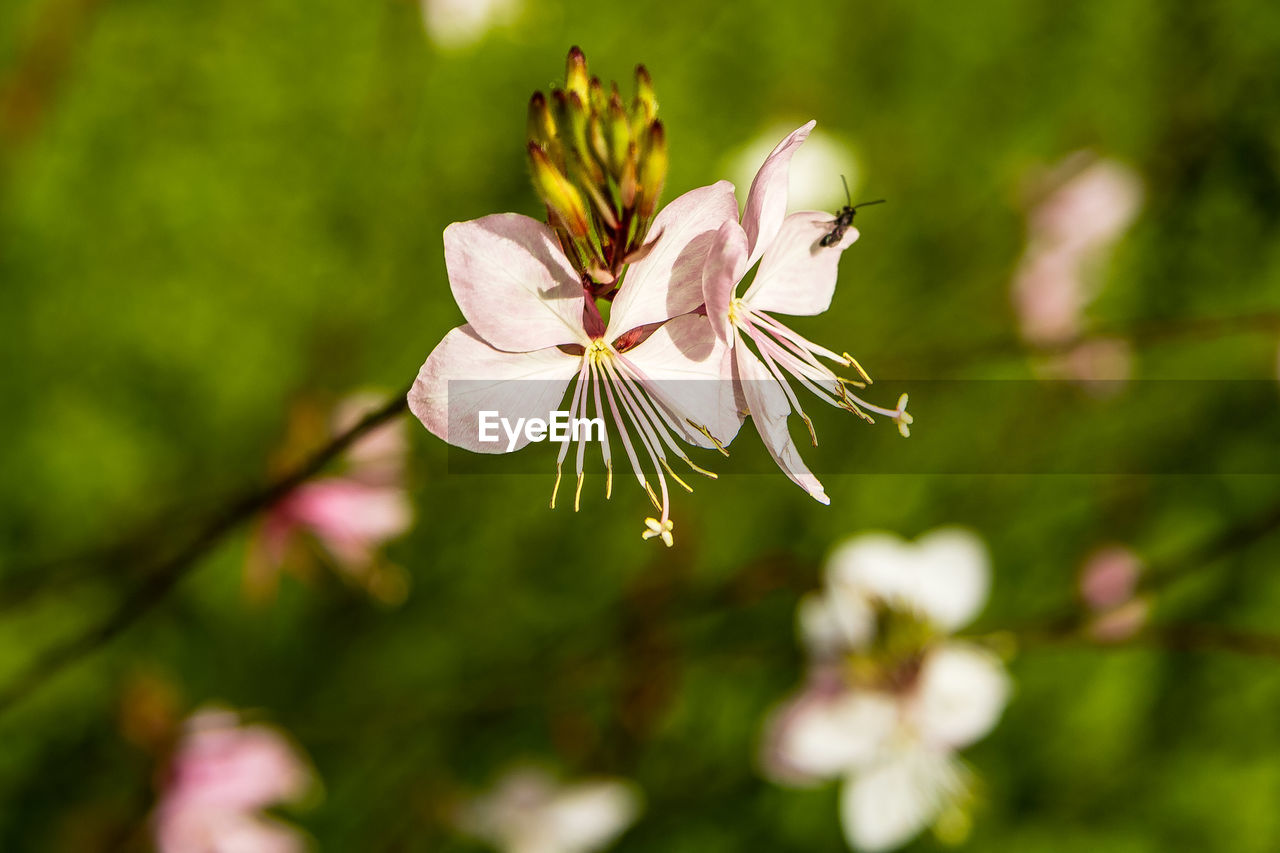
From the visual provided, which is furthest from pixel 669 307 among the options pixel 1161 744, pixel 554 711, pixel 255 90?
pixel 1161 744

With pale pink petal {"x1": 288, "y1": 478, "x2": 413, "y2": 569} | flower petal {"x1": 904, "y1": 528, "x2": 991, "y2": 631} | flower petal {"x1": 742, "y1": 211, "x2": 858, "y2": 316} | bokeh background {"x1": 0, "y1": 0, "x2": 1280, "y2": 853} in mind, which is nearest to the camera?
flower petal {"x1": 742, "y1": 211, "x2": 858, "y2": 316}

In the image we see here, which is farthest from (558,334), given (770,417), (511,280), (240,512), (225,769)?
(225,769)

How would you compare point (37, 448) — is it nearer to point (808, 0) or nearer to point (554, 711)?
point (554, 711)

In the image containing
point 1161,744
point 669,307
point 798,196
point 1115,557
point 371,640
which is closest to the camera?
point 669,307

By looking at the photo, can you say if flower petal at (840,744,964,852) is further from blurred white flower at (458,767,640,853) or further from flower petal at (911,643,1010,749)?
blurred white flower at (458,767,640,853)

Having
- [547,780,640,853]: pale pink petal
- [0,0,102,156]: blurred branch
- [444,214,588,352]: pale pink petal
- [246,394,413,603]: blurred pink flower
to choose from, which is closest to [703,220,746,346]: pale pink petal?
[444,214,588,352]: pale pink petal

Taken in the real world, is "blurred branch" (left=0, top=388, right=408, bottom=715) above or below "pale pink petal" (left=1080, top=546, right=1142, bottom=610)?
below

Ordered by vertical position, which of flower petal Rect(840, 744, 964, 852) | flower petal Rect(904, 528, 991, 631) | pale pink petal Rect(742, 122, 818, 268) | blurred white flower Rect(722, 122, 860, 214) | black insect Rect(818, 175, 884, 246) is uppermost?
blurred white flower Rect(722, 122, 860, 214)
